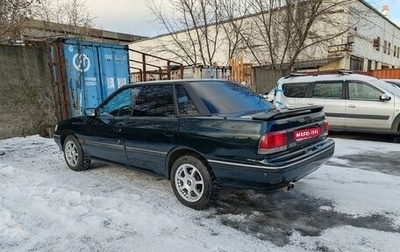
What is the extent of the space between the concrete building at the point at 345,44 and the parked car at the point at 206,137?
17.2m

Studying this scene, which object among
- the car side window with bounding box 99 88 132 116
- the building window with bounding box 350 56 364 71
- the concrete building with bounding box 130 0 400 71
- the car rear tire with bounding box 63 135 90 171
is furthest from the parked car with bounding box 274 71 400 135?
the building window with bounding box 350 56 364 71

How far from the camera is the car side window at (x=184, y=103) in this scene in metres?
3.96

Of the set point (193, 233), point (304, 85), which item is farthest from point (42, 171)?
point (304, 85)

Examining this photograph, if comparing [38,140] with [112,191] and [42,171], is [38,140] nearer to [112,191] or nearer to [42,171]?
[42,171]

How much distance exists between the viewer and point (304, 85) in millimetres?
9453

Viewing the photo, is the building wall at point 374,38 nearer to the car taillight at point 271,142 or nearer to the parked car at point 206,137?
the parked car at point 206,137

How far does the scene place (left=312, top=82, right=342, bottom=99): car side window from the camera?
8727 mm

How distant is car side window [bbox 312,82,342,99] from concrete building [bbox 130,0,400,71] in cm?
1186

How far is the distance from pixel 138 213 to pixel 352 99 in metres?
6.81

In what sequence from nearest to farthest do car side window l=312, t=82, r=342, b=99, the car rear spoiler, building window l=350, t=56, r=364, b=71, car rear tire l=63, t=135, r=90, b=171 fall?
the car rear spoiler < car rear tire l=63, t=135, r=90, b=171 < car side window l=312, t=82, r=342, b=99 < building window l=350, t=56, r=364, b=71

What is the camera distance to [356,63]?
26875 millimetres

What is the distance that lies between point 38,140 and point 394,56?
138 ft

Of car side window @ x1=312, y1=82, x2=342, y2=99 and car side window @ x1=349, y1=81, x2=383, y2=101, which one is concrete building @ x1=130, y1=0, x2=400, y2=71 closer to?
car side window @ x1=312, y1=82, x2=342, y2=99

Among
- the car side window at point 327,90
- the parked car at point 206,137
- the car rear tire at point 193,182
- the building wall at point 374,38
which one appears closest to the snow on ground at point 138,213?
the car rear tire at point 193,182
